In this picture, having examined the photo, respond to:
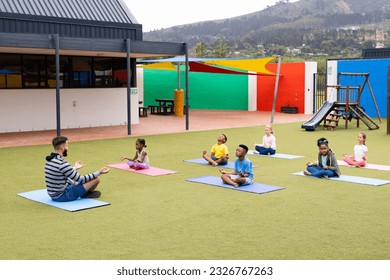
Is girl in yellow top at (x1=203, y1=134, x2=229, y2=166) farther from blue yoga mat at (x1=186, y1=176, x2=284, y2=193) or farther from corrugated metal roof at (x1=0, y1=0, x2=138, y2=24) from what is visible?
corrugated metal roof at (x1=0, y1=0, x2=138, y2=24)

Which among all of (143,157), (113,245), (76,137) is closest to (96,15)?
(76,137)

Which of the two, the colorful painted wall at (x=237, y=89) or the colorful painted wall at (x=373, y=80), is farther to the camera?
the colorful painted wall at (x=237, y=89)

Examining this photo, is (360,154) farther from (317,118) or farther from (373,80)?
(373,80)

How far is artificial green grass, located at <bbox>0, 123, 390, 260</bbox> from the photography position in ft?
20.1

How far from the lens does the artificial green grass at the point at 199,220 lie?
612cm

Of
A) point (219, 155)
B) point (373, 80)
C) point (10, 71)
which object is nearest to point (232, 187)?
point (219, 155)

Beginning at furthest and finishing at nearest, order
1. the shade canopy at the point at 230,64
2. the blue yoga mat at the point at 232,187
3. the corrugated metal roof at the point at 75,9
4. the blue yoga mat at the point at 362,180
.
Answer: the shade canopy at the point at 230,64 → the corrugated metal roof at the point at 75,9 → the blue yoga mat at the point at 362,180 → the blue yoga mat at the point at 232,187

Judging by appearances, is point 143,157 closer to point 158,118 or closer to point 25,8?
point 25,8

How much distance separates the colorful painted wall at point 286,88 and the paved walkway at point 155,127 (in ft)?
4.35

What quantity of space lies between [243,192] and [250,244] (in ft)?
10.1

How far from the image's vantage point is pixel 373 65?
26.8 metres

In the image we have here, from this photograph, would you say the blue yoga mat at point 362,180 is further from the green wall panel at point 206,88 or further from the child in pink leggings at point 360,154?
the green wall panel at point 206,88

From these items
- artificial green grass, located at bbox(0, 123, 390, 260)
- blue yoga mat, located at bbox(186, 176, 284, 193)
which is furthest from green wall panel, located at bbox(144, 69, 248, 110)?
blue yoga mat, located at bbox(186, 176, 284, 193)

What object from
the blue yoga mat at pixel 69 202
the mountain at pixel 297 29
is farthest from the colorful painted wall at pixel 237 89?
the mountain at pixel 297 29
